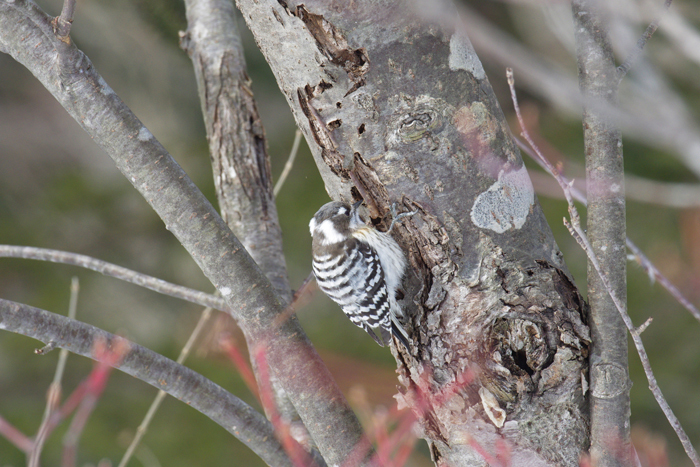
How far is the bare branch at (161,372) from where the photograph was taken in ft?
3.66

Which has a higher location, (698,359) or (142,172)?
(698,359)

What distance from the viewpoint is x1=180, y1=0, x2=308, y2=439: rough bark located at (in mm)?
1872

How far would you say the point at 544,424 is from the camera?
50.1 inches

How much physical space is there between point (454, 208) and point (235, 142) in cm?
90

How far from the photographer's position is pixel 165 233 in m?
5.32

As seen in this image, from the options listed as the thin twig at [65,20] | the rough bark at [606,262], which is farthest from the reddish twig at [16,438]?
the rough bark at [606,262]

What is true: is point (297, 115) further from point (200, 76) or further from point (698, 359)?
point (698, 359)

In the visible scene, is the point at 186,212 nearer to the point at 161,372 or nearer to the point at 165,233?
the point at 161,372

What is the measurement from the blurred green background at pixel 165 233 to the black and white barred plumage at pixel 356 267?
160 centimetres

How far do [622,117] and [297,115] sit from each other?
3.08 feet

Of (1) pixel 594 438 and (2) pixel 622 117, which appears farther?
(1) pixel 594 438

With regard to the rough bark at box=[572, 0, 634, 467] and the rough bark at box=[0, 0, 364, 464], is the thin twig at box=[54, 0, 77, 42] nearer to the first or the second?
the rough bark at box=[0, 0, 364, 464]

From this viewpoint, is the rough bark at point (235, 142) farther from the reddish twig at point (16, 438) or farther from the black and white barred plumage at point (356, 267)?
the reddish twig at point (16, 438)

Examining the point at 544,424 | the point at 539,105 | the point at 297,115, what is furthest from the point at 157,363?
the point at 539,105
